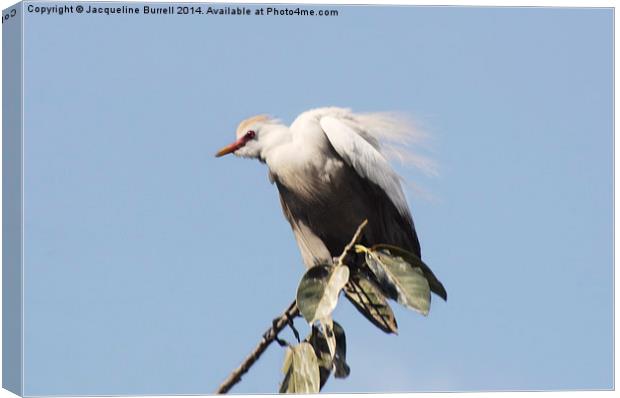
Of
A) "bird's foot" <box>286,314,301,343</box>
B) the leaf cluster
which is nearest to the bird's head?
the leaf cluster

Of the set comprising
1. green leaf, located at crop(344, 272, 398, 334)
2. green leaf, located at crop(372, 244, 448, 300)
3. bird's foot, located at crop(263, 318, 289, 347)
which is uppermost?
green leaf, located at crop(372, 244, 448, 300)

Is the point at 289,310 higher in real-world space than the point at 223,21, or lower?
lower

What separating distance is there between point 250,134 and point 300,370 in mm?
783

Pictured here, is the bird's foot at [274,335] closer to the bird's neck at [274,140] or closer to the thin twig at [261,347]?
the thin twig at [261,347]

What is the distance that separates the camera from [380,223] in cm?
611

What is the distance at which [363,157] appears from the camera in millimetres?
6066

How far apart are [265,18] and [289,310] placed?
0.95m

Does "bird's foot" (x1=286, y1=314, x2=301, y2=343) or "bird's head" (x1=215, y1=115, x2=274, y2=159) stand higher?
"bird's head" (x1=215, y1=115, x2=274, y2=159)

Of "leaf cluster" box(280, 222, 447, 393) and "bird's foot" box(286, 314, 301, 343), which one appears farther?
"bird's foot" box(286, 314, 301, 343)

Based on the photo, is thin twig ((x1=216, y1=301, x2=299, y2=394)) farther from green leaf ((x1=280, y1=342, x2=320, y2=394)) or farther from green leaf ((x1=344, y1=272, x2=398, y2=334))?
green leaf ((x1=344, y1=272, x2=398, y2=334))

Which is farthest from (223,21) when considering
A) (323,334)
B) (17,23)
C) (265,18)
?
(323,334)

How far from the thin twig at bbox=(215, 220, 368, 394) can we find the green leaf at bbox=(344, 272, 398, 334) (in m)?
0.09

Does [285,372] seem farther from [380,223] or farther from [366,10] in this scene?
[366,10]

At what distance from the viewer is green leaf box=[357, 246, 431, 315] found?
5961mm
